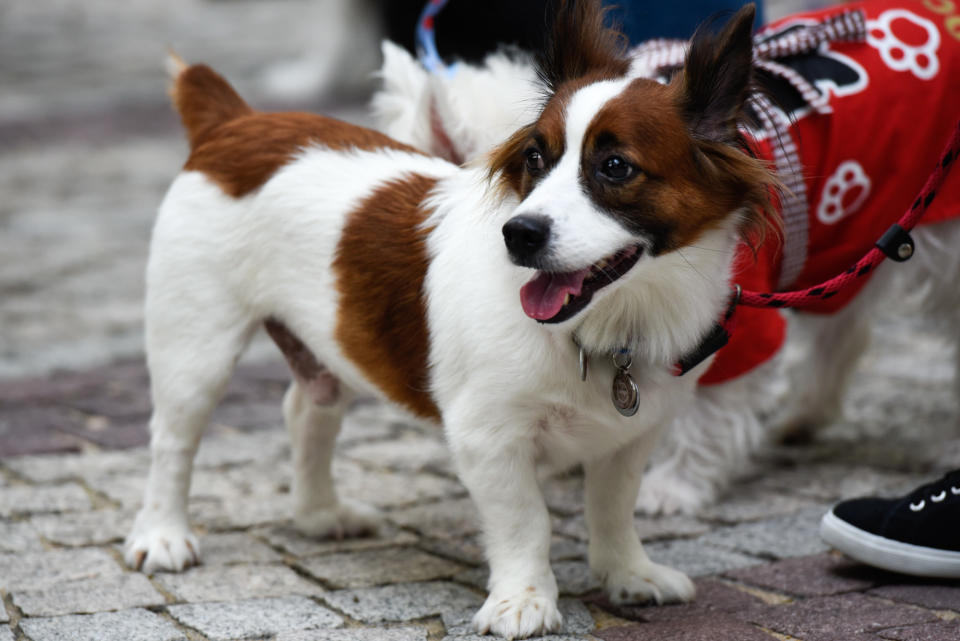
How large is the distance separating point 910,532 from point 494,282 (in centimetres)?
132

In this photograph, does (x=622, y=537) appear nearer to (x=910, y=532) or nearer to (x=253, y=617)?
(x=910, y=532)

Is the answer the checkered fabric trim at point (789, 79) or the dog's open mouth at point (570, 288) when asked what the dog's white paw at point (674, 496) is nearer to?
the checkered fabric trim at point (789, 79)

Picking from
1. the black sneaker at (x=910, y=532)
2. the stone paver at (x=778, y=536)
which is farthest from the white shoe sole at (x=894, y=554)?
the stone paver at (x=778, y=536)

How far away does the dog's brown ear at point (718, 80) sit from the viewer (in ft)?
8.36

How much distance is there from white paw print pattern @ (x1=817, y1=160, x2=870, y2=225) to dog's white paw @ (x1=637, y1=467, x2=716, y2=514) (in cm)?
99

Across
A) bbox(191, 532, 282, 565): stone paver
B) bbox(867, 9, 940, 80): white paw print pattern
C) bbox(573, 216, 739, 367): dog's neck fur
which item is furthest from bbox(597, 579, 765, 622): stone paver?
bbox(867, 9, 940, 80): white paw print pattern

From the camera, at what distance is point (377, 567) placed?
3.32m

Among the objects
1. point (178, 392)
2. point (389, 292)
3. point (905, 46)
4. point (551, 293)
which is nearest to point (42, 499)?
point (178, 392)

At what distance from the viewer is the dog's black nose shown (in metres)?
2.38

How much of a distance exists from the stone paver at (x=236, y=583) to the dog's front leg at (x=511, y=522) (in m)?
0.57

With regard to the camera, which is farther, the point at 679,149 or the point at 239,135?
the point at 239,135

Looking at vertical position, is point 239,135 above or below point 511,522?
above

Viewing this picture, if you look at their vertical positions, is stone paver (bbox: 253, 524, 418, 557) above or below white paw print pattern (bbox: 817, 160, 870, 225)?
below

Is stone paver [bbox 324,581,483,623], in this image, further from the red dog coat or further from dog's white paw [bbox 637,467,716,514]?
the red dog coat
